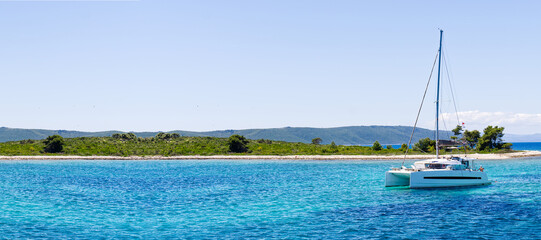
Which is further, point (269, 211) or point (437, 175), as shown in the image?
point (437, 175)

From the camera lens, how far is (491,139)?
110688 mm

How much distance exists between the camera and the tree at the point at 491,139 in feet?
358

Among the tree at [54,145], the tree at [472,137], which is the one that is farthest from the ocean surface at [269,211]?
the tree at [472,137]

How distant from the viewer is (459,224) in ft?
82.2

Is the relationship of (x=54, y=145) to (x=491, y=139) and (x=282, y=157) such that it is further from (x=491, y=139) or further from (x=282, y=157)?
(x=491, y=139)

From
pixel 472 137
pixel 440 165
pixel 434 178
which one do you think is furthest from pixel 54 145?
pixel 472 137

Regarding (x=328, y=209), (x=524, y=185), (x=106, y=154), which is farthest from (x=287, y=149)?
(x=328, y=209)

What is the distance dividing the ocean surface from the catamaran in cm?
128

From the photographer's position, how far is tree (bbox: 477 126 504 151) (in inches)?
4301

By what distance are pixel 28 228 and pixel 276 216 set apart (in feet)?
44.9

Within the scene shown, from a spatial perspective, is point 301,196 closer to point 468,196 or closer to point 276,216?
point 276,216

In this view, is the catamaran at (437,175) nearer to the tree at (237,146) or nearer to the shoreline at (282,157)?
the shoreline at (282,157)

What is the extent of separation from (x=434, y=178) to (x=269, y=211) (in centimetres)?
1965

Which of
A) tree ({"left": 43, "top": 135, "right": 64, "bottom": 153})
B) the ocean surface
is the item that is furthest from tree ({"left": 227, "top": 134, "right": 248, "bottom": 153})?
the ocean surface
